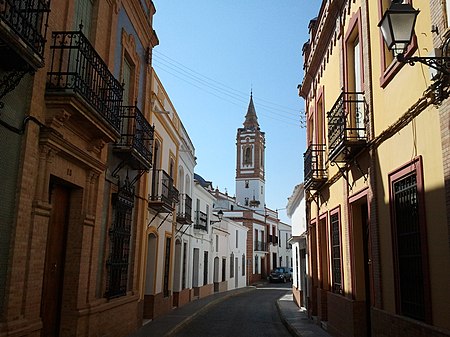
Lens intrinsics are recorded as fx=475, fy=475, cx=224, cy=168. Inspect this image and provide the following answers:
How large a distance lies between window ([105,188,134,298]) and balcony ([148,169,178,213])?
2.45 meters

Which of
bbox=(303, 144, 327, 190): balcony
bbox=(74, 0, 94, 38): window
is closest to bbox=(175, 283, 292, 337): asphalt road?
bbox=(303, 144, 327, 190): balcony

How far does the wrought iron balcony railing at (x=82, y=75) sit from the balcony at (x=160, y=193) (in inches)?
190

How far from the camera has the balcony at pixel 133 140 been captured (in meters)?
10.0

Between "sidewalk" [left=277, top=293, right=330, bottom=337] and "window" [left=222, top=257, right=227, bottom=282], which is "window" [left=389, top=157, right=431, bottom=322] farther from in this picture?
"window" [left=222, top=257, right=227, bottom=282]

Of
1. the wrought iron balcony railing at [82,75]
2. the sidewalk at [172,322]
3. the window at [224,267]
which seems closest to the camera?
the wrought iron balcony railing at [82,75]

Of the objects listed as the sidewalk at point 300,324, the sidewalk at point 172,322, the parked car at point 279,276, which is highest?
the parked car at point 279,276

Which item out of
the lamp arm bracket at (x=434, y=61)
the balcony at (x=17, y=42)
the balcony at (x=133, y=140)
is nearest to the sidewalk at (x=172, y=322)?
the balcony at (x=133, y=140)

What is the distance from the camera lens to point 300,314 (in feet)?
54.5

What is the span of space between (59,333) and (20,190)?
306 cm

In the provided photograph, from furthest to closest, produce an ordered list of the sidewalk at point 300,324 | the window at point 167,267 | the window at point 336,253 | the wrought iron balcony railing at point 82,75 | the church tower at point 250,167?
the church tower at point 250,167, the window at point 167,267, the sidewalk at point 300,324, the window at point 336,253, the wrought iron balcony railing at point 82,75

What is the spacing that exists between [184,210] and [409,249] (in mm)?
13667

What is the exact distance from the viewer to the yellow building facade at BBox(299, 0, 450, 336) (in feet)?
19.4

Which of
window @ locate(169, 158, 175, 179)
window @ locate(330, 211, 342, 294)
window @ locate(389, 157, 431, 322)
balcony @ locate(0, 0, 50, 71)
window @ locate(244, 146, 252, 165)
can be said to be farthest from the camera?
window @ locate(244, 146, 252, 165)

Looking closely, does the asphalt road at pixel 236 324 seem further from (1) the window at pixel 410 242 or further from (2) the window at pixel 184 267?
(1) the window at pixel 410 242
